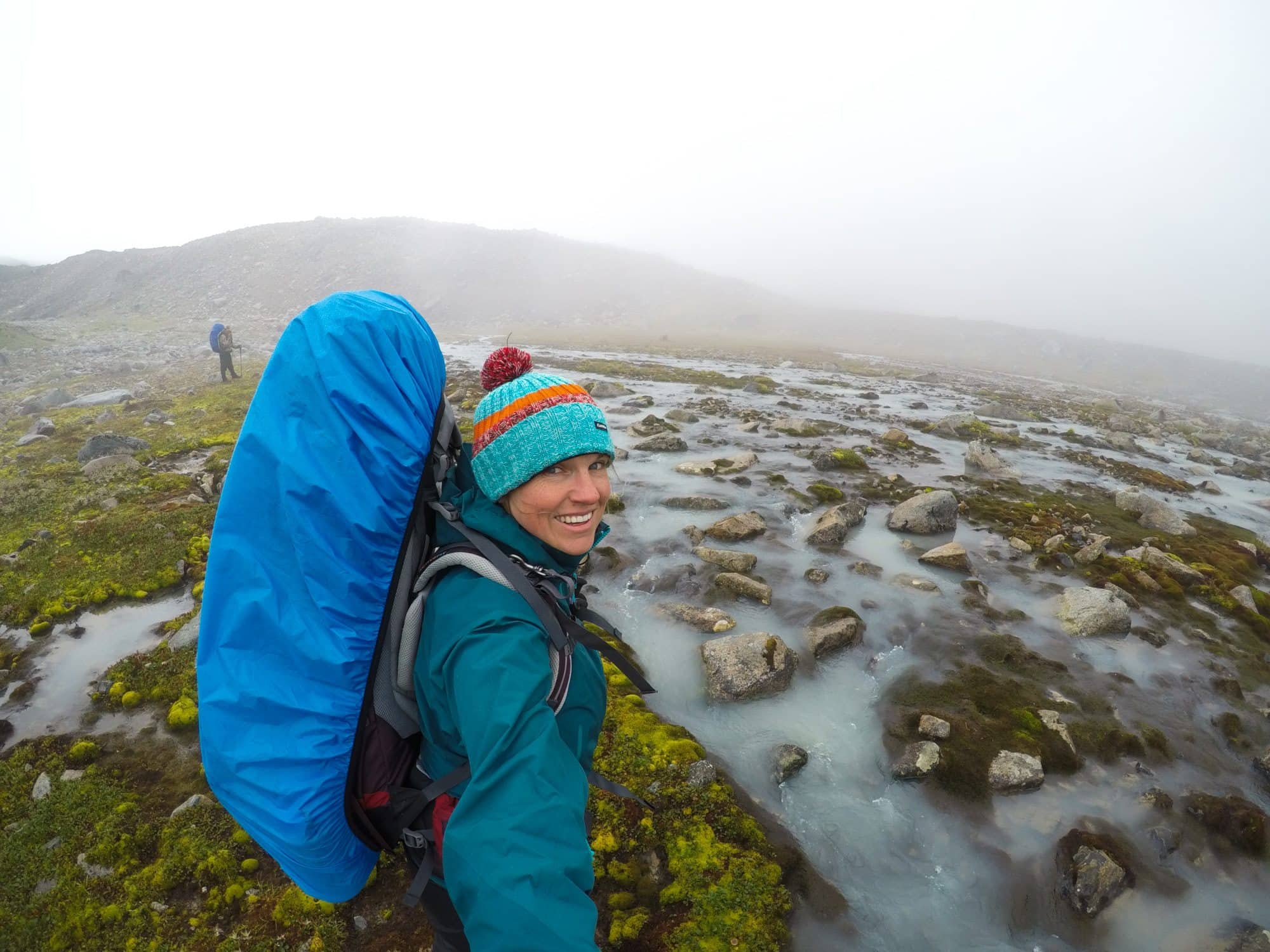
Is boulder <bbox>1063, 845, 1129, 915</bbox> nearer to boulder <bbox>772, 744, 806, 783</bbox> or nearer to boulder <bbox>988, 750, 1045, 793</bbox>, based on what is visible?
boulder <bbox>988, 750, 1045, 793</bbox>

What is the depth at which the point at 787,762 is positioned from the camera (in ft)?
23.5

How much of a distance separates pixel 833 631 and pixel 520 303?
114172 mm

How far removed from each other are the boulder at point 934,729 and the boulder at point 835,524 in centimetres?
578

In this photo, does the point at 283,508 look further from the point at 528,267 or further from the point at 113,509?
the point at 528,267

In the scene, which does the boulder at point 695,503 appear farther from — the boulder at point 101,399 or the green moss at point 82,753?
the boulder at point 101,399

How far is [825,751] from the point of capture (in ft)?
24.8

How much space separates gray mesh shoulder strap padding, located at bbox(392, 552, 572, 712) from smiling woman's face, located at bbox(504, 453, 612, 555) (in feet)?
1.59

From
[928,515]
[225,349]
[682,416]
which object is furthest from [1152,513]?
[225,349]

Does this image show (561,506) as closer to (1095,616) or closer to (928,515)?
(1095,616)

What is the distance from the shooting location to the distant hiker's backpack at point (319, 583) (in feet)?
7.42

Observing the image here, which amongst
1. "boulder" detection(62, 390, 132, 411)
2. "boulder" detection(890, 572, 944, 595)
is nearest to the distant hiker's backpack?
"boulder" detection(890, 572, 944, 595)

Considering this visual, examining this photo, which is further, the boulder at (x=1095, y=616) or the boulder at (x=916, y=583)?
the boulder at (x=916, y=583)

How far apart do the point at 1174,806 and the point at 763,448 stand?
16.0 m

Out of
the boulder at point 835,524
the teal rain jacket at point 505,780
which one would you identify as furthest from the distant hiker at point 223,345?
the teal rain jacket at point 505,780
